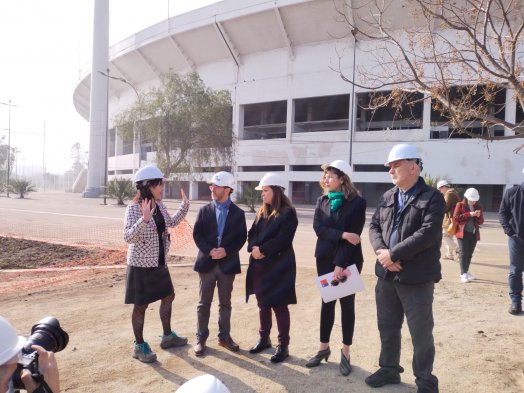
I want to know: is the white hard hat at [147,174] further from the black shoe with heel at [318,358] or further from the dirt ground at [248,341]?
the black shoe with heel at [318,358]

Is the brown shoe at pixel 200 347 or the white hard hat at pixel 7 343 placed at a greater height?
the white hard hat at pixel 7 343

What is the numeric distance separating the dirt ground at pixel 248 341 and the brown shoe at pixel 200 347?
0.22ft

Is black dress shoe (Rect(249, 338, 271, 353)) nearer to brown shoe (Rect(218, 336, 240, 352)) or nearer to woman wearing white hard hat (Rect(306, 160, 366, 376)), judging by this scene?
brown shoe (Rect(218, 336, 240, 352))

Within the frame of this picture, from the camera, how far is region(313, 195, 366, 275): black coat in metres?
3.59

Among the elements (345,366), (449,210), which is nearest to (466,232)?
(449,210)

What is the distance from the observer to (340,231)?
140 inches

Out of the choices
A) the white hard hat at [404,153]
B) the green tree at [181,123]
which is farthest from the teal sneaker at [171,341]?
the green tree at [181,123]

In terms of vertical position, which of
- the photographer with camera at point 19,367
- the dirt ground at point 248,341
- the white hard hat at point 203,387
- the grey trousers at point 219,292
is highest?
the white hard hat at point 203,387

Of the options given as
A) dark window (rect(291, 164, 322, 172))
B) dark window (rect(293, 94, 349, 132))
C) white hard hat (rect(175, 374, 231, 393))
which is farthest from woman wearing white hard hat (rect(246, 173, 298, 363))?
dark window (rect(293, 94, 349, 132))

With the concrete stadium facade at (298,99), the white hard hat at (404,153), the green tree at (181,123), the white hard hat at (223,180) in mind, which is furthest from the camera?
the concrete stadium facade at (298,99)

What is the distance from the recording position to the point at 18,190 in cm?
3569

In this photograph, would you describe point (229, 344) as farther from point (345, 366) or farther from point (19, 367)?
point (19, 367)

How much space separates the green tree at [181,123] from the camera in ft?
94.6

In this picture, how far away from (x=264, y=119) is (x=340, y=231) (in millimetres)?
39707
